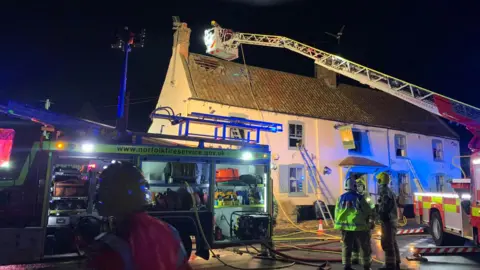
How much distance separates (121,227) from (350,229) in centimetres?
566

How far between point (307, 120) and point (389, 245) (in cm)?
1276

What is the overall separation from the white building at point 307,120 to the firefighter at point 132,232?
14.8 meters

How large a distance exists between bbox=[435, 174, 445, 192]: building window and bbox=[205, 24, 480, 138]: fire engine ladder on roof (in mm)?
12110

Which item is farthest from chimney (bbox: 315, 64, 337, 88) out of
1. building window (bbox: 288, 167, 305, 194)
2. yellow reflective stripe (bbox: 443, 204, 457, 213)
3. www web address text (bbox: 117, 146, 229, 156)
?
www web address text (bbox: 117, 146, 229, 156)

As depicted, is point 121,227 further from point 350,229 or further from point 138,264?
point 350,229

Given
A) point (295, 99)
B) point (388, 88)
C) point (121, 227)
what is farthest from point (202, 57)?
point (121, 227)

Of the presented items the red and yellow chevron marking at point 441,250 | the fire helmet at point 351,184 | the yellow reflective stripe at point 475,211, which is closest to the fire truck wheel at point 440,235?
the red and yellow chevron marking at point 441,250

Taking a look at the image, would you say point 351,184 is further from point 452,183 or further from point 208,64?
point 208,64

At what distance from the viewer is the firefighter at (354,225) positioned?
6617 millimetres

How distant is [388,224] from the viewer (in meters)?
6.96

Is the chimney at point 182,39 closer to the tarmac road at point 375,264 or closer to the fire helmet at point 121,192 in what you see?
the tarmac road at point 375,264

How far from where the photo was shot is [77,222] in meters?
6.41

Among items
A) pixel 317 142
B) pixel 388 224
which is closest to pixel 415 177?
pixel 317 142

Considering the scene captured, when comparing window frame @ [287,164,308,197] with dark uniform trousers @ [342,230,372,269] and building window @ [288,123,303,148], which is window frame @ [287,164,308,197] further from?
dark uniform trousers @ [342,230,372,269]
